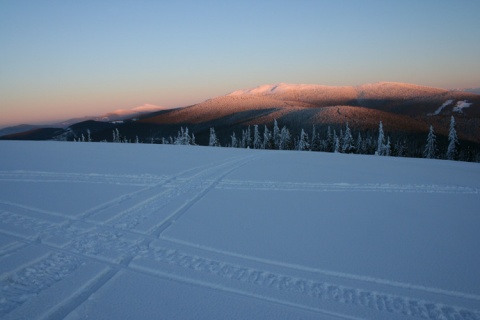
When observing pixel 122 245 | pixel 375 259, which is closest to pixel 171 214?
pixel 122 245

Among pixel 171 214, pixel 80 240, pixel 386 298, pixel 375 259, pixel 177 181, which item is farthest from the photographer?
pixel 177 181

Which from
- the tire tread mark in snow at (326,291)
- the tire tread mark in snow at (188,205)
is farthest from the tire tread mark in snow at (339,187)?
the tire tread mark in snow at (326,291)

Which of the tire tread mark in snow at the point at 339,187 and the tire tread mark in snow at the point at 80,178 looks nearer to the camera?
the tire tread mark in snow at the point at 339,187

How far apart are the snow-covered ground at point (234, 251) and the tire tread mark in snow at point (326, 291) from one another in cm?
2

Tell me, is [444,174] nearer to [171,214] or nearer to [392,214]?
[392,214]

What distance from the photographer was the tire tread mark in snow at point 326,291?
4.08 metres

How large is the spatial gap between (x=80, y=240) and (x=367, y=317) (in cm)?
548

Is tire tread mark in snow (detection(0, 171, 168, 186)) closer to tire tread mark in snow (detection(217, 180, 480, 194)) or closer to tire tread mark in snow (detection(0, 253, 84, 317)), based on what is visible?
tire tread mark in snow (detection(217, 180, 480, 194))

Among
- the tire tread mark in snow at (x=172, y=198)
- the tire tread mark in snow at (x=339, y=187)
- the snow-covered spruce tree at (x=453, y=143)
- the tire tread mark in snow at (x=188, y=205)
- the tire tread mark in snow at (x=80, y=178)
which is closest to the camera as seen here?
the tire tread mark in snow at (x=188, y=205)

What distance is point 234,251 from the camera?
565cm

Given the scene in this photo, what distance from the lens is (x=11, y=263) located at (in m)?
4.92

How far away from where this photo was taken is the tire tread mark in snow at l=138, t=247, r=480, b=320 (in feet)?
13.4

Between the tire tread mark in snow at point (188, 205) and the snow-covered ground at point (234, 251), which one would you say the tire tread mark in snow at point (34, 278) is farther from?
the tire tread mark in snow at point (188, 205)

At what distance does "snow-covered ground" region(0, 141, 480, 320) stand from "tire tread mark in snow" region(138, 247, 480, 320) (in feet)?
0.07
